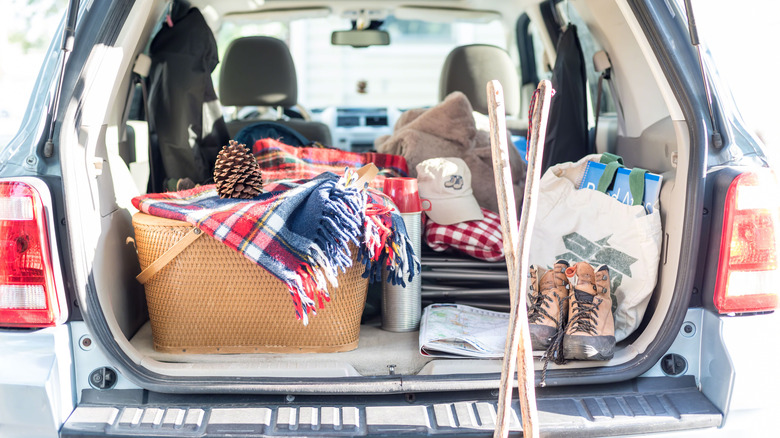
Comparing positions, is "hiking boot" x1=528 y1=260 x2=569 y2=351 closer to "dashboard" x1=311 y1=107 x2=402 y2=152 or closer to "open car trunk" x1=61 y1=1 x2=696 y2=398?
"open car trunk" x1=61 y1=1 x2=696 y2=398

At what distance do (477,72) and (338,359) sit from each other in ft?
6.35

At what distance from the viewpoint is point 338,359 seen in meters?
1.65

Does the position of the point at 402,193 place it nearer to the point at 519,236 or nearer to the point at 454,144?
the point at 519,236

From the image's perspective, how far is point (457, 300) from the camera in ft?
6.79

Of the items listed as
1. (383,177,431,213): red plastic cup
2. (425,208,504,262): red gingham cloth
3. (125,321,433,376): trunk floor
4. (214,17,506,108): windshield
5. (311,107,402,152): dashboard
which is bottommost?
(125,321,433,376): trunk floor

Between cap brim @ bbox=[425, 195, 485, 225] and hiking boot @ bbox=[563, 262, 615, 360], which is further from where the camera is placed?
cap brim @ bbox=[425, 195, 485, 225]

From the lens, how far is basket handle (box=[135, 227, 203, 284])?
1.57 m

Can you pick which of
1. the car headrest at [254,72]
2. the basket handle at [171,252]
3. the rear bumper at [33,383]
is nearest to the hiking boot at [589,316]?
the basket handle at [171,252]

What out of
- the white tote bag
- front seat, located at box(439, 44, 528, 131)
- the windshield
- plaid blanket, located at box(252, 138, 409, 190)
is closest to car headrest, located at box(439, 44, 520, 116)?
front seat, located at box(439, 44, 528, 131)

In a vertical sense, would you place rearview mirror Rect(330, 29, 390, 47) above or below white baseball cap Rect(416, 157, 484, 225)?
above

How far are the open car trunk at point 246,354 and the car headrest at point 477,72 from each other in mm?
1439

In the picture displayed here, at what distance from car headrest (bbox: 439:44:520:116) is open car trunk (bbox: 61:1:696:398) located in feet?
4.72

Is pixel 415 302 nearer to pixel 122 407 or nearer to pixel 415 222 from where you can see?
pixel 415 222

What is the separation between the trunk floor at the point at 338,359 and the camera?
1.58 meters
